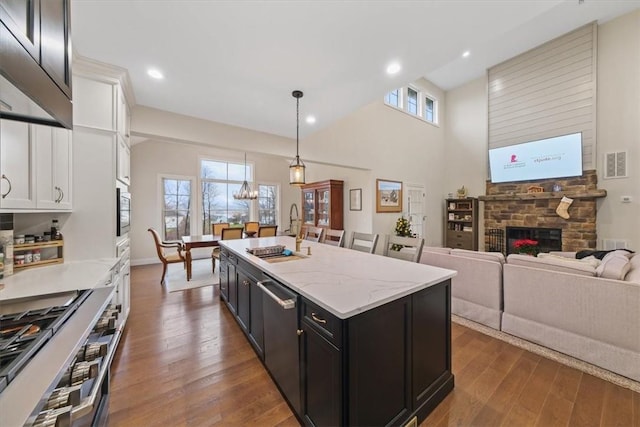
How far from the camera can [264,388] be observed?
1.84m

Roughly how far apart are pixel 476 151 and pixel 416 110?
2.08 metres

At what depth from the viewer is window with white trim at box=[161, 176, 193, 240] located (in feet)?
19.9

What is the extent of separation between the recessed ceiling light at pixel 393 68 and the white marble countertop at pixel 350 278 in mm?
1946

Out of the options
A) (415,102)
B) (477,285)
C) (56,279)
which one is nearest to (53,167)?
(56,279)

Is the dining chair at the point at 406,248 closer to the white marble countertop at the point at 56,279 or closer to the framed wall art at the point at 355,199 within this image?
the white marble countertop at the point at 56,279

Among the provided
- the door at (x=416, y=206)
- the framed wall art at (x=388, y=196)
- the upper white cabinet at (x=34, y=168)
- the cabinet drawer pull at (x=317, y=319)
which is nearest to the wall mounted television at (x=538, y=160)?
the door at (x=416, y=206)

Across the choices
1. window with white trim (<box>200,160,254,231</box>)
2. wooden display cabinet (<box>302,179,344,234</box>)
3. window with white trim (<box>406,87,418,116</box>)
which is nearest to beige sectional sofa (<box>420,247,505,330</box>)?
wooden display cabinet (<box>302,179,344,234</box>)

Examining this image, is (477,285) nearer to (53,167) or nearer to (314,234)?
(314,234)

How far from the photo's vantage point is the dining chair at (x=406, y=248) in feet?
7.36

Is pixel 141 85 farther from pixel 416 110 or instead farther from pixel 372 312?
pixel 416 110

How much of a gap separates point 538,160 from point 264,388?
7.25 m

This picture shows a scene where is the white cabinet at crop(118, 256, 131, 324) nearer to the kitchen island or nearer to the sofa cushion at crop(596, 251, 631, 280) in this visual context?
the kitchen island

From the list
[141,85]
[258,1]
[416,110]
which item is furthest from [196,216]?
[416,110]

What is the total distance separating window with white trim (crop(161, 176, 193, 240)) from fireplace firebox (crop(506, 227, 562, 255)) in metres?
8.07
